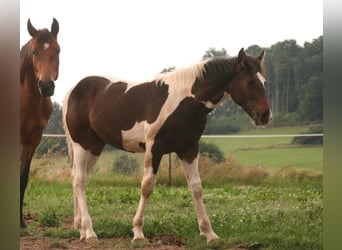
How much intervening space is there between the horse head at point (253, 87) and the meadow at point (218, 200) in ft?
0.68

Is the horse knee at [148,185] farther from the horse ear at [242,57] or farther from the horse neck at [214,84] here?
the horse ear at [242,57]

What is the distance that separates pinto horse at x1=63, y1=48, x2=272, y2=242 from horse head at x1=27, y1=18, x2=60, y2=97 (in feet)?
1.33

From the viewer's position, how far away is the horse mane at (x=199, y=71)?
9.03 feet

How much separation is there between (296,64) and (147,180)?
44.9 inches

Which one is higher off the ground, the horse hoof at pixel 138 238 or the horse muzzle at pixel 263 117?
the horse muzzle at pixel 263 117

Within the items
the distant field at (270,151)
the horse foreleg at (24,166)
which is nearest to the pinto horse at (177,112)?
the distant field at (270,151)

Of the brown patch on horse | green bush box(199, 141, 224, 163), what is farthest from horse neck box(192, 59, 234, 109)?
green bush box(199, 141, 224, 163)

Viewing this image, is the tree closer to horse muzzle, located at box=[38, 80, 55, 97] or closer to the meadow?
the meadow

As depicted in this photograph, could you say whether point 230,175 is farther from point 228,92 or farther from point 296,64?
point 296,64

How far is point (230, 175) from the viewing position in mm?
2982

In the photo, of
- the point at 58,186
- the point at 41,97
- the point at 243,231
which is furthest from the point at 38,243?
the point at 243,231

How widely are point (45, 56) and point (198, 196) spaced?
4.11ft

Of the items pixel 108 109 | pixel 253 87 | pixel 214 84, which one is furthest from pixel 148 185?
pixel 253 87

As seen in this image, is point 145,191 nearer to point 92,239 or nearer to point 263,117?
point 92,239
